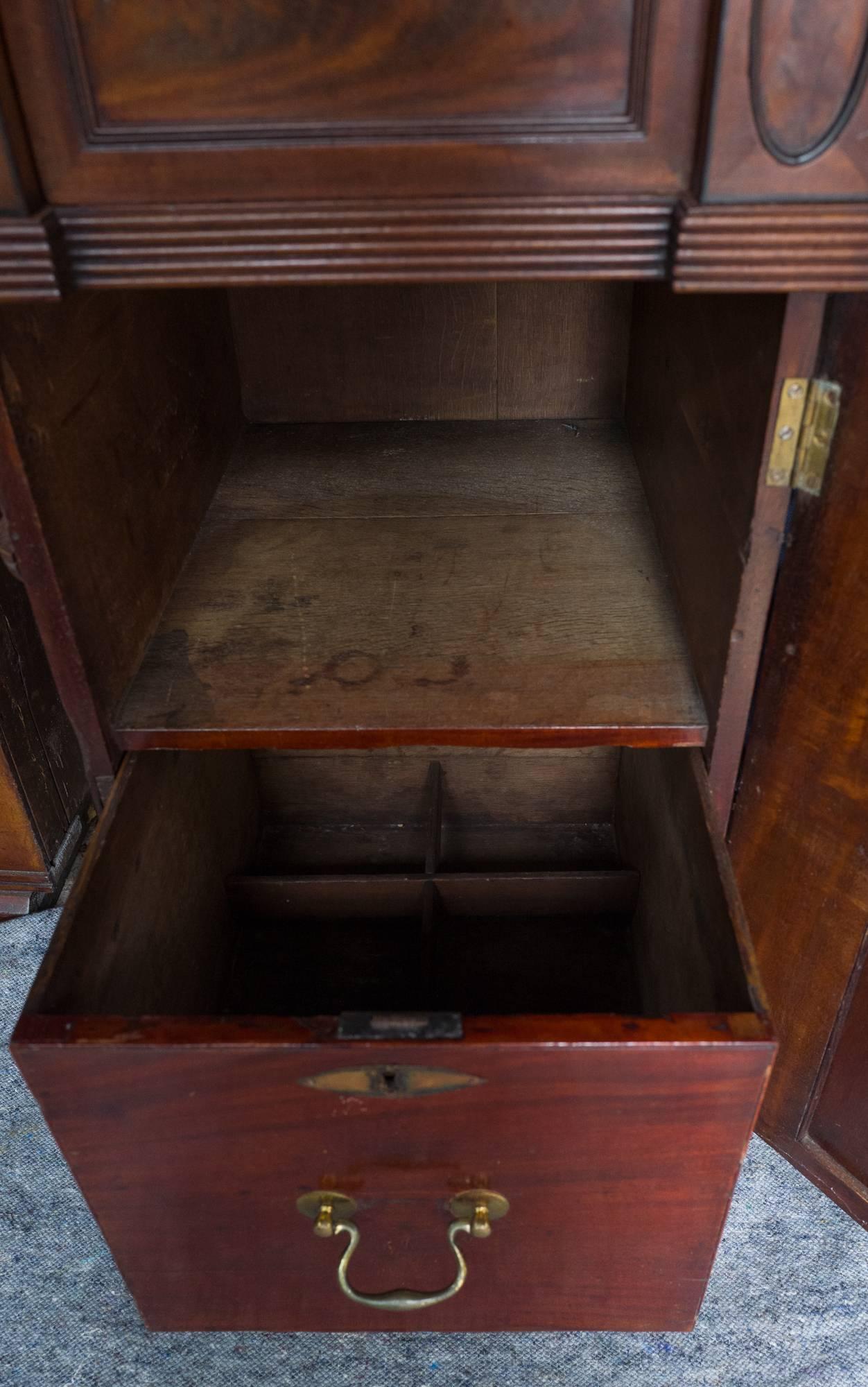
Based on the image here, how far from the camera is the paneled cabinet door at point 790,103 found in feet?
1.52

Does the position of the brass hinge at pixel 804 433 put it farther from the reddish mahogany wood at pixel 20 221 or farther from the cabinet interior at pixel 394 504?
the reddish mahogany wood at pixel 20 221

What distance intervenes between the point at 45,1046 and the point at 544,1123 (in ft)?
Result: 0.98

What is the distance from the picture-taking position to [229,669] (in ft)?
2.60

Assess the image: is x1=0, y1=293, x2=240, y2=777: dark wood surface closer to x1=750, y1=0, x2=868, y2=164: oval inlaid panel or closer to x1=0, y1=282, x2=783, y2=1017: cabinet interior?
x1=0, y1=282, x2=783, y2=1017: cabinet interior

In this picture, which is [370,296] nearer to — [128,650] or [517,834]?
[128,650]

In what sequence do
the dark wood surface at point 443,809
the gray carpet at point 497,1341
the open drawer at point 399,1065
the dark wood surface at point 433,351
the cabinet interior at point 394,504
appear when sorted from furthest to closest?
the dark wood surface at point 443,809
the dark wood surface at point 433,351
the gray carpet at point 497,1341
the cabinet interior at point 394,504
the open drawer at point 399,1065

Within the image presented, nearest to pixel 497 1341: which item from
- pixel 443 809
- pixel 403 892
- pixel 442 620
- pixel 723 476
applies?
pixel 403 892

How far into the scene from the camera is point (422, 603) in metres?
0.86

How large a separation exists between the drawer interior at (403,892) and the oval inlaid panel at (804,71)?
1.40ft

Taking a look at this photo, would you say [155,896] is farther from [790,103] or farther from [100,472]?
[790,103]

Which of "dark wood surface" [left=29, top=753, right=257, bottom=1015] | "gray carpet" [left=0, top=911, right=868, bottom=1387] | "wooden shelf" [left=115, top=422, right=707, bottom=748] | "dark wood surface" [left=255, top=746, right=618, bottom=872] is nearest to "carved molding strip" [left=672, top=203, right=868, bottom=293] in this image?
"wooden shelf" [left=115, top=422, right=707, bottom=748]

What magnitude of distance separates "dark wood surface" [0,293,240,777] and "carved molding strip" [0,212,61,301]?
0.06 m

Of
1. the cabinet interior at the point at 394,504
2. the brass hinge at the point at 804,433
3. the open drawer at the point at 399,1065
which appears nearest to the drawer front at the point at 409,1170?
the open drawer at the point at 399,1065

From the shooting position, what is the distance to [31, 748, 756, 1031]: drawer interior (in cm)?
74
